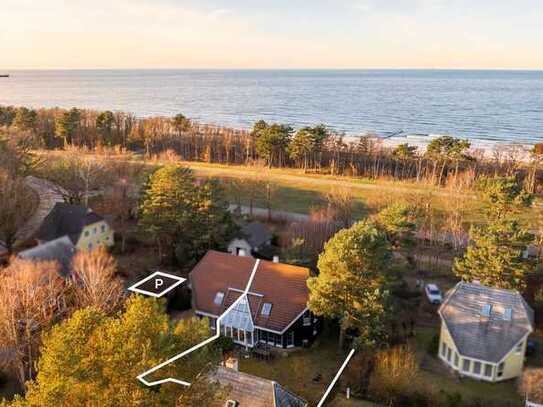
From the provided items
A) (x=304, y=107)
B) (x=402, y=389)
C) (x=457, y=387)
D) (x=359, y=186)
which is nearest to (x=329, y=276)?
(x=402, y=389)

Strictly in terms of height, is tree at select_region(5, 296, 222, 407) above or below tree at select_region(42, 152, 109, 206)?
above

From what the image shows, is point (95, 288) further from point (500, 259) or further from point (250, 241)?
point (500, 259)

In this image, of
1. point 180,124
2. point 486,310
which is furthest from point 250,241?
point 180,124

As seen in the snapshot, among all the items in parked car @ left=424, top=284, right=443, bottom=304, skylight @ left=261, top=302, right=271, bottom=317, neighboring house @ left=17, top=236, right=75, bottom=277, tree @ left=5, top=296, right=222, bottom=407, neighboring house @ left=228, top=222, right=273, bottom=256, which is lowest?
parked car @ left=424, top=284, right=443, bottom=304

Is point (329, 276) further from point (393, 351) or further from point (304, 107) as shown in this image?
point (304, 107)

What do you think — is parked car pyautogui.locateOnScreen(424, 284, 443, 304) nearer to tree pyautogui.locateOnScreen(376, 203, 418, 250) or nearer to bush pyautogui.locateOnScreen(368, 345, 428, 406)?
tree pyautogui.locateOnScreen(376, 203, 418, 250)

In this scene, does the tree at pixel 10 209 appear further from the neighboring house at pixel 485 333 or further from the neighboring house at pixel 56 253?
the neighboring house at pixel 485 333

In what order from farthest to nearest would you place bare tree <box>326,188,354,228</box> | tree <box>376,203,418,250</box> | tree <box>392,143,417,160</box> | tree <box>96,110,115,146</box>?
tree <box>96,110,115,146</box>, tree <box>392,143,417,160</box>, bare tree <box>326,188,354,228</box>, tree <box>376,203,418,250</box>

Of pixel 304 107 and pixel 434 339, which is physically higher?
pixel 304 107

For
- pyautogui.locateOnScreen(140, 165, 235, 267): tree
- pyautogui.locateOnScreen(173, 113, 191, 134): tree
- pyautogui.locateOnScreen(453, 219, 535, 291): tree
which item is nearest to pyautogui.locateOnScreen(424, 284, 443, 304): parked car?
pyautogui.locateOnScreen(453, 219, 535, 291): tree
